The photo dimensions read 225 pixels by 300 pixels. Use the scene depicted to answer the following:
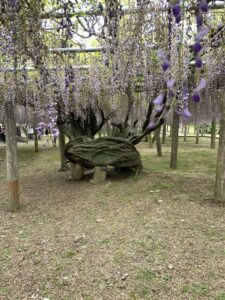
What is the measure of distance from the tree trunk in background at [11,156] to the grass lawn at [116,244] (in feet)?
0.77

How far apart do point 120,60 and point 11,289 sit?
10.3 feet

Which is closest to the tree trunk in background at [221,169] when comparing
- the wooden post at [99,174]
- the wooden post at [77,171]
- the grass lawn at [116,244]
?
the grass lawn at [116,244]

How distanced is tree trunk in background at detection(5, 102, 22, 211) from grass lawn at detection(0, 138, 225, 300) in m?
0.23

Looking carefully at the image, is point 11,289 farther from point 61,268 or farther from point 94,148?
point 94,148

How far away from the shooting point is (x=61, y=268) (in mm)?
2311

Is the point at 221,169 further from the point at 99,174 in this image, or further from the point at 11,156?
the point at 11,156

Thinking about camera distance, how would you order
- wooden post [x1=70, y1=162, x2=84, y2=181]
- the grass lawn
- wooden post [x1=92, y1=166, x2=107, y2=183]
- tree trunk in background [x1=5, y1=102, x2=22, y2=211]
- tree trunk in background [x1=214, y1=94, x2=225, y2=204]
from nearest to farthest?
the grass lawn → tree trunk in background [x1=214, y1=94, x2=225, y2=204] → tree trunk in background [x1=5, y1=102, x2=22, y2=211] → wooden post [x1=92, y1=166, x2=107, y2=183] → wooden post [x1=70, y1=162, x2=84, y2=181]

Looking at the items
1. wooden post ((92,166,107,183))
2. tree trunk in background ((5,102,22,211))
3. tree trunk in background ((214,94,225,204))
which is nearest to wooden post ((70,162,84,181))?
wooden post ((92,166,107,183))

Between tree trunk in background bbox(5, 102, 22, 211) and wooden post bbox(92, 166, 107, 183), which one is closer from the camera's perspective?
tree trunk in background bbox(5, 102, 22, 211)

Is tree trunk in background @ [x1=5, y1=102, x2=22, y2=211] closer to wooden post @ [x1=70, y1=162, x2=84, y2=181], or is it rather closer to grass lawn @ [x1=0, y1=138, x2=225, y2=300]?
grass lawn @ [x1=0, y1=138, x2=225, y2=300]

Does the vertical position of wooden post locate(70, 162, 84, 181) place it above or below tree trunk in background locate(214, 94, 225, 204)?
below

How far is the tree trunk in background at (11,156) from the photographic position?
3.67m

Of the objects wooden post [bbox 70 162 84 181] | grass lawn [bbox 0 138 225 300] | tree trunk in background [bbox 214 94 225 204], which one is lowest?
grass lawn [bbox 0 138 225 300]

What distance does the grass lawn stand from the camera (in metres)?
2.04
